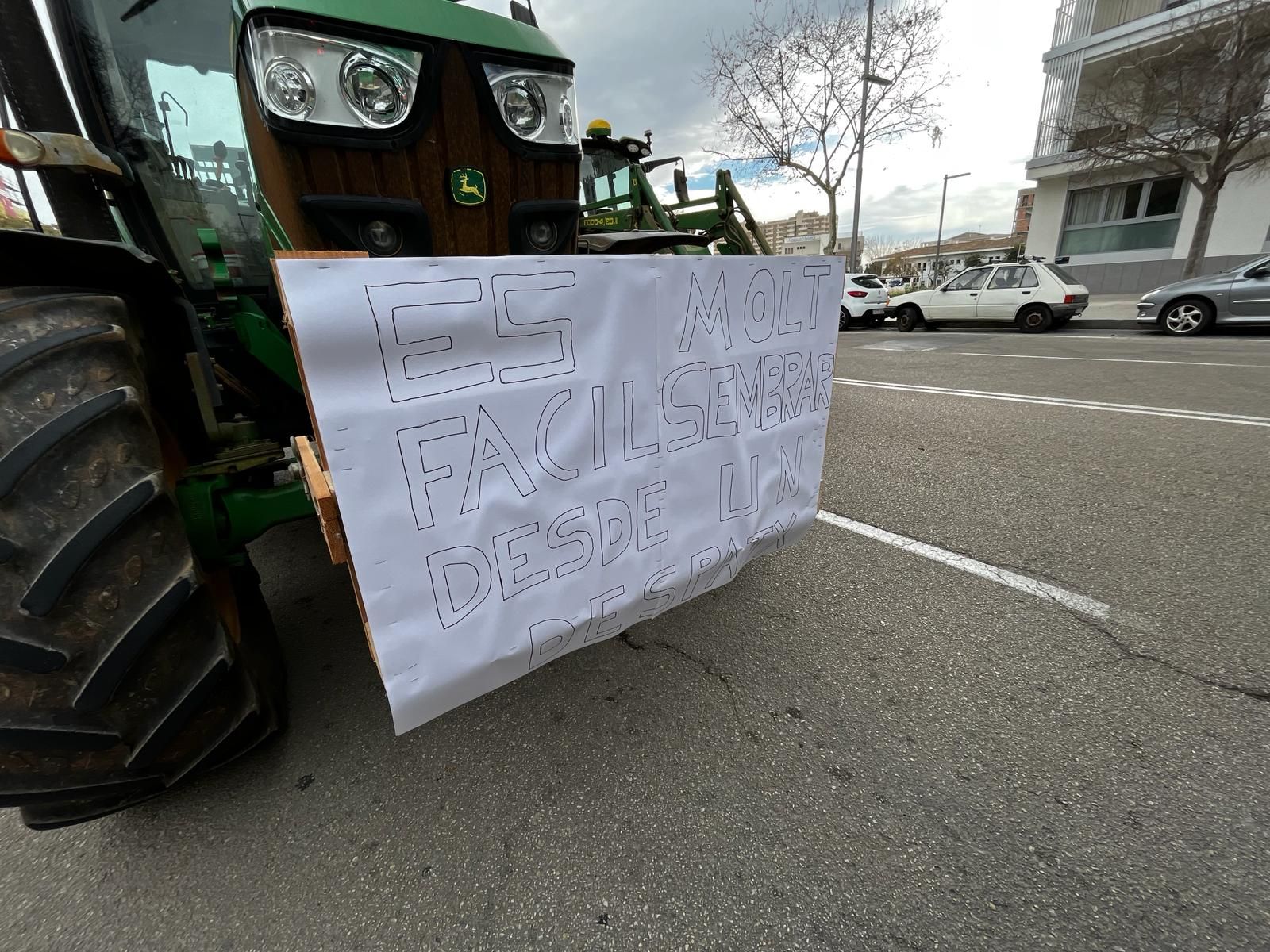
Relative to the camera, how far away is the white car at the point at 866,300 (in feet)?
50.9

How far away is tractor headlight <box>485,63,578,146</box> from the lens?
64.3 inches

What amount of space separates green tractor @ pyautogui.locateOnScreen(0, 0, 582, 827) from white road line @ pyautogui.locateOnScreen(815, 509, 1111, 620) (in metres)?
2.32

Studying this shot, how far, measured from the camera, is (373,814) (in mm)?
1630

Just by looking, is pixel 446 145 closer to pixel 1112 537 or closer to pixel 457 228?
pixel 457 228

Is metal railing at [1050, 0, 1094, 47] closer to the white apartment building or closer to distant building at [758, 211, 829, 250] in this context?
the white apartment building

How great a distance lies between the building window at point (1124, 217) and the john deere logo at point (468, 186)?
25.2 metres

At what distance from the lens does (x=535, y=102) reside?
1.70 metres

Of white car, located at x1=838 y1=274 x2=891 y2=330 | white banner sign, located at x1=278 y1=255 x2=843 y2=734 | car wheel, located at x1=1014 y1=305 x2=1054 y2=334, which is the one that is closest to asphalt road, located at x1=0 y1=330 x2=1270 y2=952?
white banner sign, located at x1=278 y1=255 x2=843 y2=734

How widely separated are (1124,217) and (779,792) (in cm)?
2627

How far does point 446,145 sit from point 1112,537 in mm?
3587

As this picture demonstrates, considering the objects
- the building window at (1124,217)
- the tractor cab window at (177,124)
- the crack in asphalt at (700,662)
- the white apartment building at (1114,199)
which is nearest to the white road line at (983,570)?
the crack in asphalt at (700,662)

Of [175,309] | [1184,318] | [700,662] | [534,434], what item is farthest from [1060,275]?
[175,309]

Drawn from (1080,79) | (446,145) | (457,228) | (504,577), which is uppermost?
(1080,79)

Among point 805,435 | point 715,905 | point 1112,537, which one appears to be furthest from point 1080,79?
point 715,905
